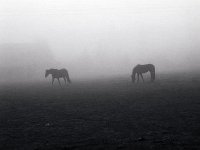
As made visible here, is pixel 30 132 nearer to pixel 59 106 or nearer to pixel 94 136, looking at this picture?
pixel 94 136

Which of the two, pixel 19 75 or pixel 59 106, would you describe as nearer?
pixel 59 106

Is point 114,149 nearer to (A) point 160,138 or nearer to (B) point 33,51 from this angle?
(A) point 160,138

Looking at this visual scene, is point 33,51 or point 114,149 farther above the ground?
point 33,51

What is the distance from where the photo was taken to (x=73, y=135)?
11828 mm

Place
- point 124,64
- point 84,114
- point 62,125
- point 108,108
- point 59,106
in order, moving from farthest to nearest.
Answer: point 124,64 < point 59,106 < point 108,108 < point 84,114 < point 62,125

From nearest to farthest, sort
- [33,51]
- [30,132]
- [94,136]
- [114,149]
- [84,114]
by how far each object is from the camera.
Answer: [114,149] < [94,136] < [30,132] < [84,114] < [33,51]

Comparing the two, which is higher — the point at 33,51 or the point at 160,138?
the point at 33,51

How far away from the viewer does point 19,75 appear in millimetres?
88875

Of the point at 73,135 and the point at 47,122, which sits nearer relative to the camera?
the point at 73,135

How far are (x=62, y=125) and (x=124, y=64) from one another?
4900 inches

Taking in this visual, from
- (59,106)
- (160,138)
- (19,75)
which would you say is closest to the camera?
(160,138)

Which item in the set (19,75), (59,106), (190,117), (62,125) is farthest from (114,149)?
(19,75)

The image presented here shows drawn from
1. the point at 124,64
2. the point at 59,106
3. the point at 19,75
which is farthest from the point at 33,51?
the point at 59,106

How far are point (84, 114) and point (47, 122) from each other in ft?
7.46
